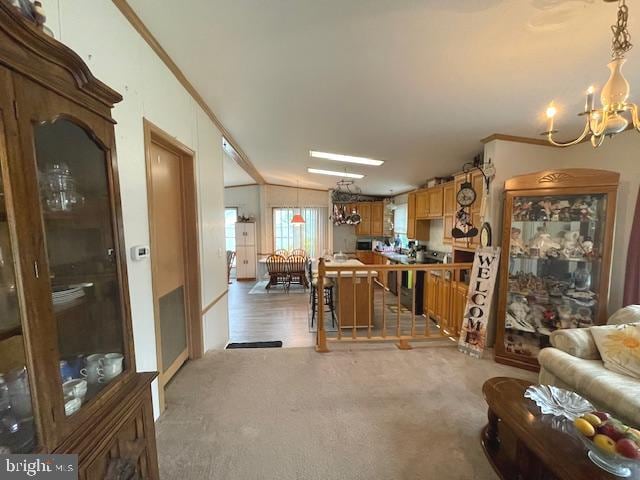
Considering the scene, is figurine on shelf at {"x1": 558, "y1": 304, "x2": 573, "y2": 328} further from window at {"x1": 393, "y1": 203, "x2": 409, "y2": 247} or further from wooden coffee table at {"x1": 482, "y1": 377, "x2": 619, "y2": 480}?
window at {"x1": 393, "y1": 203, "x2": 409, "y2": 247}

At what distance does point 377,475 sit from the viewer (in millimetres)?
1502

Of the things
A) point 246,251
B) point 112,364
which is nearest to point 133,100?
point 112,364

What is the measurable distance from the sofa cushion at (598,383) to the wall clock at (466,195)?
1941mm

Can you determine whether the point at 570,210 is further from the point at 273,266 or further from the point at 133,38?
the point at 273,266

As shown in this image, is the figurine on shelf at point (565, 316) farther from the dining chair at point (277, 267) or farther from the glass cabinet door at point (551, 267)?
the dining chair at point (277, 267)

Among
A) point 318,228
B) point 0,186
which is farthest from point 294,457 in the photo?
point 318,228

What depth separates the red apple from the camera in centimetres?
102

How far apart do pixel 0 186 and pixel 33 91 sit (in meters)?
0.28

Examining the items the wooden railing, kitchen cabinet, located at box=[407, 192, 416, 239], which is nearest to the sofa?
the wooden railing

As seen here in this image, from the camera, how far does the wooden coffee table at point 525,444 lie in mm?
1118

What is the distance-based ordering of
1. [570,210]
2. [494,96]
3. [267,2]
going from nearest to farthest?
[267,2] < [494,96] < [570,210]

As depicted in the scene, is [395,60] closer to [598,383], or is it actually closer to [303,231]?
[598,383]

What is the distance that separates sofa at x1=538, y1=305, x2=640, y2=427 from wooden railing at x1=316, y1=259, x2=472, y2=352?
3.84ft

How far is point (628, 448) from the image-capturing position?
40.6 inches
